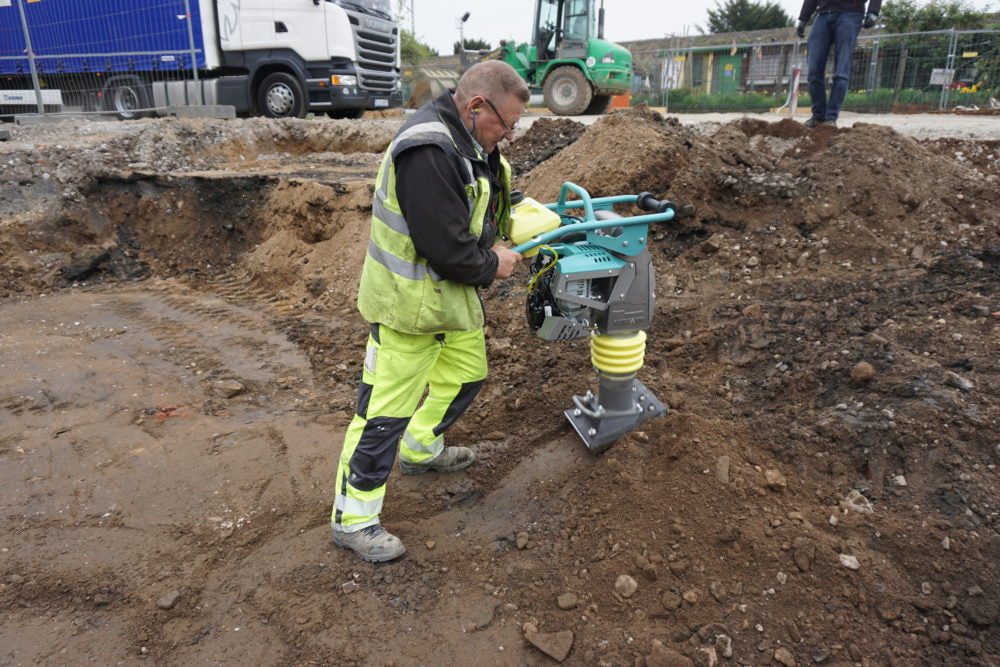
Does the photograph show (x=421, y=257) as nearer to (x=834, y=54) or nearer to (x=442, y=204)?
(x=442, y=204)

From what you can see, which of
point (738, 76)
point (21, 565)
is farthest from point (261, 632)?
point (738, 76)

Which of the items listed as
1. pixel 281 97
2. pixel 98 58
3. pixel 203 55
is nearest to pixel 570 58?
pixel 281 97

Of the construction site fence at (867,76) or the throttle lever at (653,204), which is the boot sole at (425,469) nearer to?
the throttle lever at (653,204)

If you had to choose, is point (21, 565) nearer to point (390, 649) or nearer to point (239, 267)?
point (390, 649)

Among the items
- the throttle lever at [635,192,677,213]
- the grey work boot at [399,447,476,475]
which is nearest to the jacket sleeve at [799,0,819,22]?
the throttle lever at [635,192,677,213]

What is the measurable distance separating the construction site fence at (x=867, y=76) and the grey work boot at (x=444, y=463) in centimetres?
1259

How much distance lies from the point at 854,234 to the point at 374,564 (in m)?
4.34

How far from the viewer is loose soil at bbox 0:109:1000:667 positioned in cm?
220

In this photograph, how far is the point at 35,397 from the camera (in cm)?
Result: 399

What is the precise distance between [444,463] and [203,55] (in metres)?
10.8

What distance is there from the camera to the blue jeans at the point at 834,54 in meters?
6.57

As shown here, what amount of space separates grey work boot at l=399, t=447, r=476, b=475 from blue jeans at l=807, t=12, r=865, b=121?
5.70 metres

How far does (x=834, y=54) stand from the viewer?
672 centimetres

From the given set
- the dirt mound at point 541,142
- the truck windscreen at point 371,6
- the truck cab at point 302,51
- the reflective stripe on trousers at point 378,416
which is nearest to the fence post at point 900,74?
the dirt mound at point 541,142
